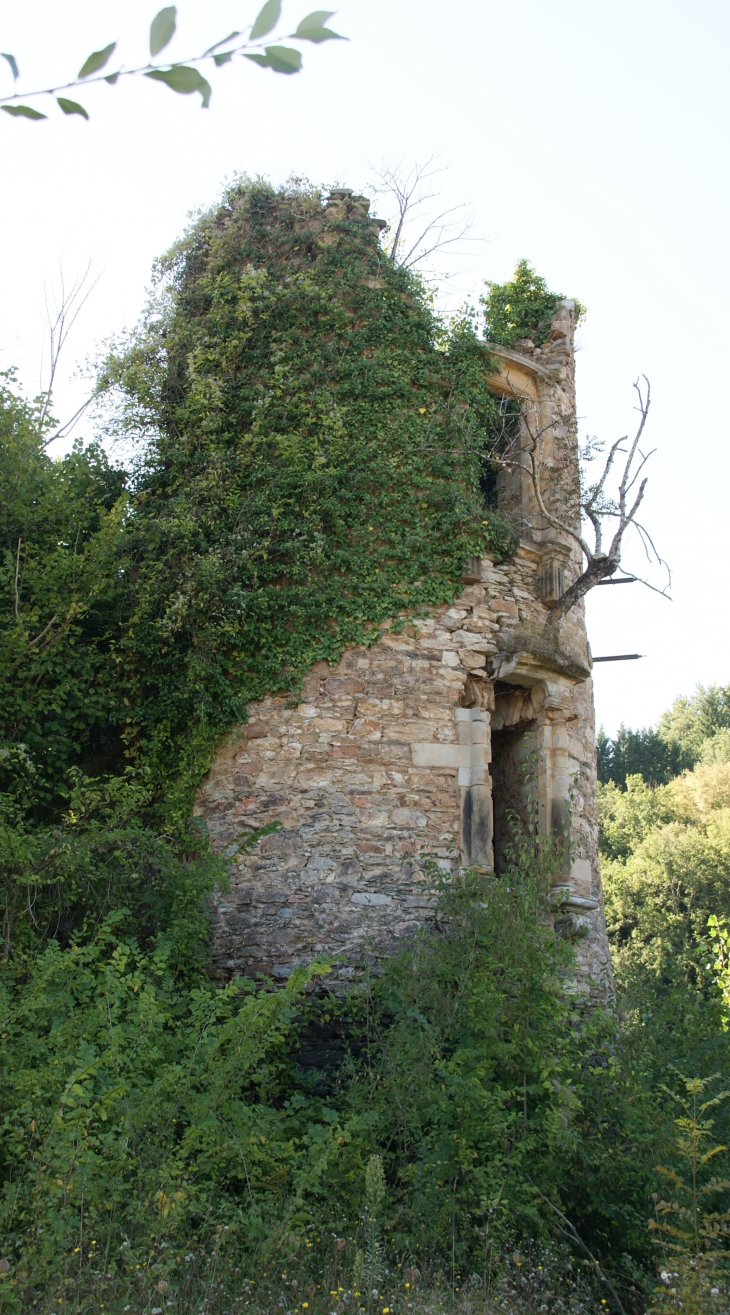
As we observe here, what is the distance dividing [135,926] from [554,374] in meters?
6.51

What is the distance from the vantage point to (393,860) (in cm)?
755

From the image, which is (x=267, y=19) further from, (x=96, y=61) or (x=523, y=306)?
(x=523, y=306)

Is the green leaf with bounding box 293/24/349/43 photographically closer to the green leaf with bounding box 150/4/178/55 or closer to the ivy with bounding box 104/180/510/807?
the green leaf with bounding box 150/4/178/55

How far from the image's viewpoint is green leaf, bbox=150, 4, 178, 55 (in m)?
1.78

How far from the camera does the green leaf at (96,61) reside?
1.85 metres

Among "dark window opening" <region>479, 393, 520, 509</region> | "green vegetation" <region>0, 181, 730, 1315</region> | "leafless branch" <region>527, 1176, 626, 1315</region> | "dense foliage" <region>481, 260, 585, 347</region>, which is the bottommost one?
"leafless branch" <region>527, 1176, 626, 1315</region>

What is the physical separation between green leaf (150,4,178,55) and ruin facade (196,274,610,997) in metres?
5.86

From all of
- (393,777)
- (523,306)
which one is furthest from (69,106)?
(523,306)

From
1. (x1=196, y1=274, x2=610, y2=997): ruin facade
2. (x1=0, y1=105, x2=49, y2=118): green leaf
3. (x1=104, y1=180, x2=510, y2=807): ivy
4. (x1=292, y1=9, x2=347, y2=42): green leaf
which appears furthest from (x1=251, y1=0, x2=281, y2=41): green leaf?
(x1=104, y1=180, x2=510, y2=807): ivy

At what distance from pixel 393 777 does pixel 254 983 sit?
2069 millimetres

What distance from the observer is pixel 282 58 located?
186 centimetres

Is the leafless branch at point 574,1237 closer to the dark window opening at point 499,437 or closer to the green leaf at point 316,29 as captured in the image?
the green leaf at point 316,29

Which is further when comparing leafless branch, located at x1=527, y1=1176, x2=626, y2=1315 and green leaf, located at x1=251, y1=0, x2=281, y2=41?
leafless branch, located at x1=527, y1=1176, x2=626, y2=1315

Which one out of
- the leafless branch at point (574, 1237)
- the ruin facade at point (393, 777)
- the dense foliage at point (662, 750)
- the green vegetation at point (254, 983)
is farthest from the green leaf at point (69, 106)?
the dense foliage at point (662, 750)
